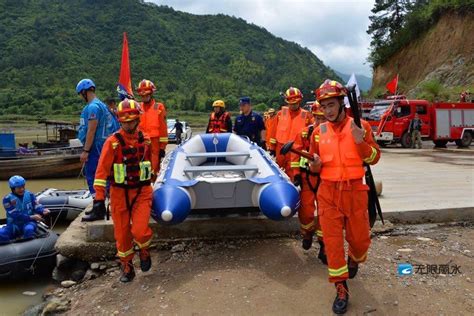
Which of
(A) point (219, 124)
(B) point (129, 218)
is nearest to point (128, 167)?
(B) point (129, 218)

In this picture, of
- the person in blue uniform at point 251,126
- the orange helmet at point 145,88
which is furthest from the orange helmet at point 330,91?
the person in blue uniform at point 251,126

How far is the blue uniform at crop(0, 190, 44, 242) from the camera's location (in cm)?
541

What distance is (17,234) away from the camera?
544cm

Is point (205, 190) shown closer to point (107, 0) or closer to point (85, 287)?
point (85, 287)

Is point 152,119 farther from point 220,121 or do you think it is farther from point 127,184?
point 127,184

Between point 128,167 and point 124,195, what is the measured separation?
240 millimetres

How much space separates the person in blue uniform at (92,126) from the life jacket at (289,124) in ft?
6.40

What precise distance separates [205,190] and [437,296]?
213 cm

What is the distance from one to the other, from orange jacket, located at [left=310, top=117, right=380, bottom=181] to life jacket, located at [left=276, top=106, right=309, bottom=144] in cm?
185

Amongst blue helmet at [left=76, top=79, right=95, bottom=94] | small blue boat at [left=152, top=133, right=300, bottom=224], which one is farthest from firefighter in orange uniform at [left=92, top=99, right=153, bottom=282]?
blue helmet at [left=76, top=79, right=95, bottom=94]

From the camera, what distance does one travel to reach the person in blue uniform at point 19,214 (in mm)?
5410

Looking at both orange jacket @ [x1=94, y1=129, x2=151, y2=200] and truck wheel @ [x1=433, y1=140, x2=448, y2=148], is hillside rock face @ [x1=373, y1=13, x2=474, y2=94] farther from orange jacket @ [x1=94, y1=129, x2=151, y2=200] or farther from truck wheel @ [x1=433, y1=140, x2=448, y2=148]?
orange jacket @ [x1=94, y1=129, x2=151, y2=200]

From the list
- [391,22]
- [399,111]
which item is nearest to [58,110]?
[391,22]

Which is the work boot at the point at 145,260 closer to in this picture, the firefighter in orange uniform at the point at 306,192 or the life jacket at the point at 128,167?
the life jacket at the point at 128,167
